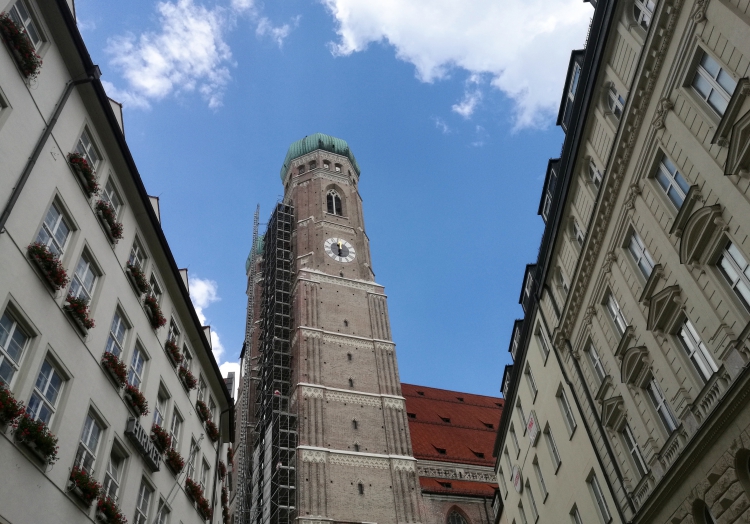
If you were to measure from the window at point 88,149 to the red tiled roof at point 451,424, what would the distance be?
39044 millimetres

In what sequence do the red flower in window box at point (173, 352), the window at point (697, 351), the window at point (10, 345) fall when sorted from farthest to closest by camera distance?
the red flower in window box at point (173, 352) → the window at point (697, 351) → the window at point (10, 345)

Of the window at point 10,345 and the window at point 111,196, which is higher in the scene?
the window at point 111,196

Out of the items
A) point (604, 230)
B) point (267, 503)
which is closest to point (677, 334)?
point (604, 230)

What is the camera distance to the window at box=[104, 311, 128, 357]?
14680mm

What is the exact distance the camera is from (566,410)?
20359mm

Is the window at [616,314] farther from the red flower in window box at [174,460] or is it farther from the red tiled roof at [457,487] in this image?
the red tiled roof at [457,487]

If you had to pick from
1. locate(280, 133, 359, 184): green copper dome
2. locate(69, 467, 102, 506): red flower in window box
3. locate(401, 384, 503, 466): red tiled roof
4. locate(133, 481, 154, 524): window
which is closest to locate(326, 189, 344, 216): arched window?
locate(280, 133, 359, 184): green copper dome

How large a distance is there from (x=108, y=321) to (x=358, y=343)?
1413 inches

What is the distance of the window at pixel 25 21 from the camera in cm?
1157

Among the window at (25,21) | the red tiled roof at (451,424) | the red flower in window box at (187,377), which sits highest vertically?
the red tiled roof at (451,424)

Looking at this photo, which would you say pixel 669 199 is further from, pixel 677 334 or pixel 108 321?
pixel 108 321

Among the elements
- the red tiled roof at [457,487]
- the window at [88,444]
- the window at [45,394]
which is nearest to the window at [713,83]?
the window at [45,394]

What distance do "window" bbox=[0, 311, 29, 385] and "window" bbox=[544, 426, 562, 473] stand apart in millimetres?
15724

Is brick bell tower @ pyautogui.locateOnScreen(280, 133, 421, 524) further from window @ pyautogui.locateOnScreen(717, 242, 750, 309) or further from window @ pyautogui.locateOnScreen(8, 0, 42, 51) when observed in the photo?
window @ pyautogui.locateOnScreen(8, 0, 42, 51)
